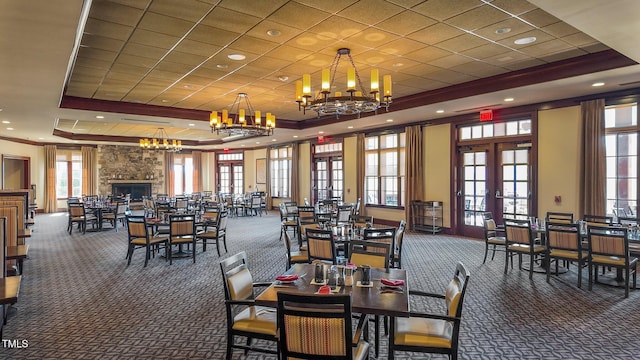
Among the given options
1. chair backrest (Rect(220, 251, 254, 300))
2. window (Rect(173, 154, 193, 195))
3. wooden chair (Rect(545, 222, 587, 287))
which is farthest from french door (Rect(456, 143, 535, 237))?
window (Rect(173, 154, 193, 195))

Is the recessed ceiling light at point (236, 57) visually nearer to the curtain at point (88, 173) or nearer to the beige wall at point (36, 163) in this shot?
the beige wall at point (36, 163)

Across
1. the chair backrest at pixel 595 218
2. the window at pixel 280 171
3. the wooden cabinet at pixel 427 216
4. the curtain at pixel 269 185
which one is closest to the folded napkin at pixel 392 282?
the chair backrest at pixel 595 218

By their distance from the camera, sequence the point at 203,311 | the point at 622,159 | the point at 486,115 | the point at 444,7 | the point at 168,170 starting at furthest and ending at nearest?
1. the point at 168,170
2. the point at 486,115
3. the point at 622,159
4. the point at 203,311
5. the point at 444,7

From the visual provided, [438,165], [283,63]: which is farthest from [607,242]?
[438,165]

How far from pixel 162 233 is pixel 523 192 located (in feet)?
26.2

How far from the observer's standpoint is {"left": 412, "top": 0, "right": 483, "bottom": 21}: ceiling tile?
404cm

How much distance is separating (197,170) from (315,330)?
1979 centimetres

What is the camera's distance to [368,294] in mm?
2994

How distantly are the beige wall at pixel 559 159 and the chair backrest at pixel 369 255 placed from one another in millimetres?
5572

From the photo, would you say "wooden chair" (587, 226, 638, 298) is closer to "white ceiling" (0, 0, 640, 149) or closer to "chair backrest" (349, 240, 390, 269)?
"white ceiling" (0, 0, 640, 149)

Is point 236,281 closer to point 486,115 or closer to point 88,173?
point 486,115

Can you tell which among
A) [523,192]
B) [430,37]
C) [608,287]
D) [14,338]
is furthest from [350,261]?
[523,192]

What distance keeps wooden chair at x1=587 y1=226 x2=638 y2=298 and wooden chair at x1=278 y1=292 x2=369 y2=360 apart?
184 inches

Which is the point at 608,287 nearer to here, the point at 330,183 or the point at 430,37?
the point at 430,37
